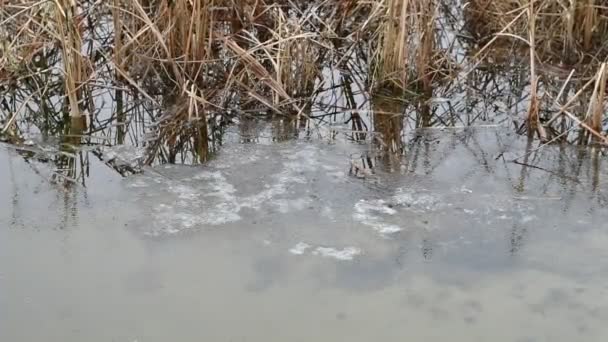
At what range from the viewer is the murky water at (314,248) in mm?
2502

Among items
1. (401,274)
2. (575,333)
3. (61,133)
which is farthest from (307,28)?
(575,333)

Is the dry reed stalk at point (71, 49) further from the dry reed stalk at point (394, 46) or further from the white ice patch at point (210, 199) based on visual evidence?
the dry reed stalk at point (394, 46)

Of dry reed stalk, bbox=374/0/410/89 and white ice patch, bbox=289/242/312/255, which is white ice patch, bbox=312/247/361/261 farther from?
dry reed stalk, bbox=374/0/410/89

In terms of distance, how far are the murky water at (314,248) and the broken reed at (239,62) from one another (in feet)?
1.15

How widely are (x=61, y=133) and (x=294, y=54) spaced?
3.94 ft

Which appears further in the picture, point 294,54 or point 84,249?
point 294,54

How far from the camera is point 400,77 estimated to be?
13.8 feet

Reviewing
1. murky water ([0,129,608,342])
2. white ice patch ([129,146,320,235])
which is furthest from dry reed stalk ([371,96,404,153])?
white ice patch ([129,146,320,235])

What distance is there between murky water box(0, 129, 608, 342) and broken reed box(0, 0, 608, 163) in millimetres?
349

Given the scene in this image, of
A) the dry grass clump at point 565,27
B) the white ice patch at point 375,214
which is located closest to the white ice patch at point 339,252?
the white ice patch at point 375,214

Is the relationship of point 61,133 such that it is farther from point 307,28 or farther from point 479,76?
point 479,76

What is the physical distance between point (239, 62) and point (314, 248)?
160 cm

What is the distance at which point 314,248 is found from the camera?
9.46ft

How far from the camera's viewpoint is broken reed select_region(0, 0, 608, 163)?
3855 millimetres
